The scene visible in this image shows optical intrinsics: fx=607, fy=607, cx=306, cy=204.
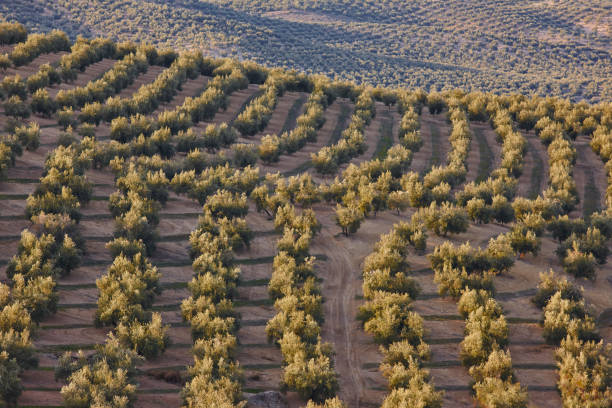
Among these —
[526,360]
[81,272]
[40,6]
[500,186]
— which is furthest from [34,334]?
[40,6]

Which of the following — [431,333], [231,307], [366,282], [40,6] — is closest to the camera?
[231,307]

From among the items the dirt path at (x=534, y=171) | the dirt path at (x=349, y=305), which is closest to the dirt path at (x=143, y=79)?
the dirt path at (x=349, y=305)

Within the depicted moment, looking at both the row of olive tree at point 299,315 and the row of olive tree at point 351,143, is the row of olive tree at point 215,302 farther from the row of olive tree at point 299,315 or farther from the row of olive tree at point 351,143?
the row of olive tree at point 351,143

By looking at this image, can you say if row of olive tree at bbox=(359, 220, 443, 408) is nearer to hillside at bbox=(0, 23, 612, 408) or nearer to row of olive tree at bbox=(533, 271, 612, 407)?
hillside at bbox=(0, 23, 612, 408)

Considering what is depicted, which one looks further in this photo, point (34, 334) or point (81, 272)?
point (81, 272)

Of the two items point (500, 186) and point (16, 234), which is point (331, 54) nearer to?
point (500, 186)

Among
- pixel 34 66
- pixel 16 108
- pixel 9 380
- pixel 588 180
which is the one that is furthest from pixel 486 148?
pixel 9 380

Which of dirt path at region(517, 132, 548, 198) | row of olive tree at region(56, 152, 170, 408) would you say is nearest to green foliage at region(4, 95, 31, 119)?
row of olive tree at region(56, 152, 170, 408)

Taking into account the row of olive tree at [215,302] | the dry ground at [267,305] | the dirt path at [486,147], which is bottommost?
the dirt path at [486,147]

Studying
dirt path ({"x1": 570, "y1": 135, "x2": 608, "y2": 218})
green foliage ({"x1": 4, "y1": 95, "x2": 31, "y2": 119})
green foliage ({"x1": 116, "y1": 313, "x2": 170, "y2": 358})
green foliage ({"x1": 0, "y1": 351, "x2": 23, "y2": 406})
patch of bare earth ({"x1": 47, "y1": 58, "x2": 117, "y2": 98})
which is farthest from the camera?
patch of bare earth ({"x1": 47, "y1": 58, "x2": 117, "y2": 98})
